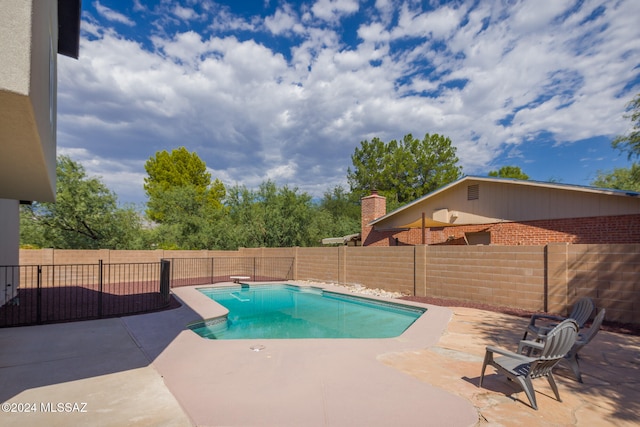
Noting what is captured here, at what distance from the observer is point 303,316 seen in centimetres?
1039

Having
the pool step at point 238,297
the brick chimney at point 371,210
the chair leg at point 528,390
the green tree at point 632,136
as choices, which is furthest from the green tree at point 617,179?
the chair leg at point 528,390

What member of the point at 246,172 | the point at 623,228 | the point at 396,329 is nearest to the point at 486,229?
the point at 623,228

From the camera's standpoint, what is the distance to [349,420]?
310 centimetres

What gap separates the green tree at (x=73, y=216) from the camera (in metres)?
18.1

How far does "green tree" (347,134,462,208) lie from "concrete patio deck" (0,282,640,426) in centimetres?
2653

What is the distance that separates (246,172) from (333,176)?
38.7 ft

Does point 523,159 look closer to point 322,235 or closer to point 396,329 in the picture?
point 322,235

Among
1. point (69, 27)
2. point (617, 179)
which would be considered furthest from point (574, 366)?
point (617, 179)

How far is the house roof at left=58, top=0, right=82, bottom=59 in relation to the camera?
705cm

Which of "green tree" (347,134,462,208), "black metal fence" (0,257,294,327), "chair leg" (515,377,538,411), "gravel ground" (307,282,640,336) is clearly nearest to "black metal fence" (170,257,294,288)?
"black metal fence" (0,257,294,327)

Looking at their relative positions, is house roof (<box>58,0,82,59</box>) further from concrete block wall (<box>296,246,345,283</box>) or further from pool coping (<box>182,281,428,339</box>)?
concrete block wall (<box>296,246,345,283</box>)

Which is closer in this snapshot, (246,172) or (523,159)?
(246,172)

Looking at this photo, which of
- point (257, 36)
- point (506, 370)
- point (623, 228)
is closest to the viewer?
point (506, 370)

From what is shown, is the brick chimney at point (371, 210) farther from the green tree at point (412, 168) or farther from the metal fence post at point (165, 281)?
the green tree at point (412, 168)
